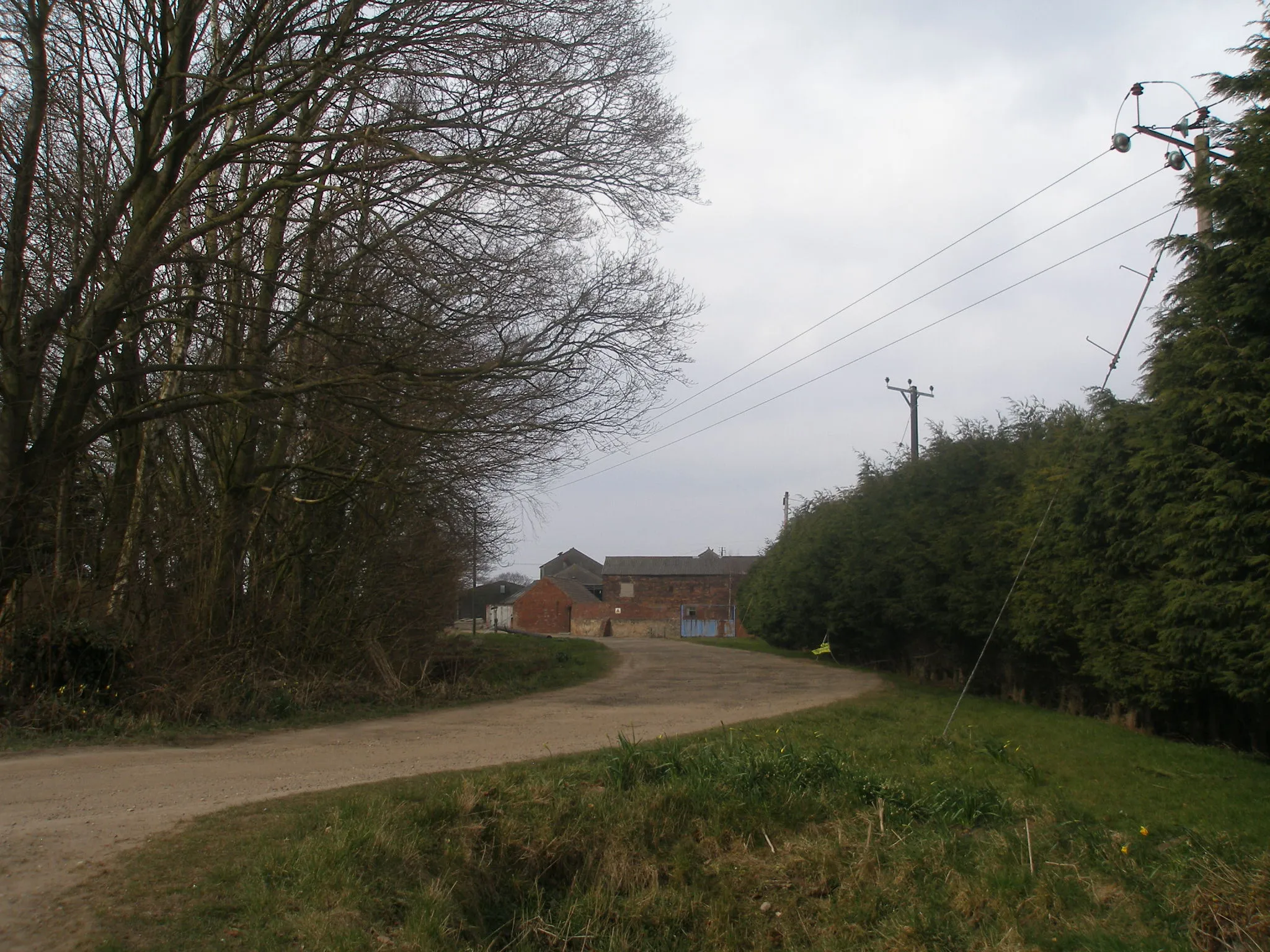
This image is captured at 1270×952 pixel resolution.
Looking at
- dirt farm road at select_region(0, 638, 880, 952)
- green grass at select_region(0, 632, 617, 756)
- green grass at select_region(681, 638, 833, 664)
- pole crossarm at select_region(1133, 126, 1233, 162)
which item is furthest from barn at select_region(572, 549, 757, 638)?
pole crossarm at select_region(1133, 126, 1233, 162)

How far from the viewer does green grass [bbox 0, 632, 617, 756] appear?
31.6ft

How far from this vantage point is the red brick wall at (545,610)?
72.2 m

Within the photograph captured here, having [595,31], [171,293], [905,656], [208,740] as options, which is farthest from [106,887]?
[905,656]

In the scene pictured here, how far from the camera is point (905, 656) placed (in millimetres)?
22156

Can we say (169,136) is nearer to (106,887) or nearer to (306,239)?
(306,239)

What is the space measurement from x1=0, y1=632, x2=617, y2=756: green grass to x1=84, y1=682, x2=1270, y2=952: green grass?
12.6 feet

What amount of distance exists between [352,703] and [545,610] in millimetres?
59811

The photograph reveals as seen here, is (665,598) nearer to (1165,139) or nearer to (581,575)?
(581,575)

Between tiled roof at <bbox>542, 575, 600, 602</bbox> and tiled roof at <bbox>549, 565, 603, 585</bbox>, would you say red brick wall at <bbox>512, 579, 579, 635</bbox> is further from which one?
tiled roof at <bbox>549, 565, 603, 585</bbox>

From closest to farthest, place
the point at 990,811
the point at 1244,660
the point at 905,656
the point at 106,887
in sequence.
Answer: the point at 106,887
the point at 990,811
the point at 1244,660
the point at 905,656

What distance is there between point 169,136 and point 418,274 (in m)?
3.11

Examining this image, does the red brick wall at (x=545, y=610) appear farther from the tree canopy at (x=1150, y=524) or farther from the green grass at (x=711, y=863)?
the green grass at (x=711, y=863)

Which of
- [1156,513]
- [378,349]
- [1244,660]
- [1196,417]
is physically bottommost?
[1244,660]

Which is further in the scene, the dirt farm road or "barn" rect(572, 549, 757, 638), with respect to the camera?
"barn" rect(572, 549, 757, 638)
